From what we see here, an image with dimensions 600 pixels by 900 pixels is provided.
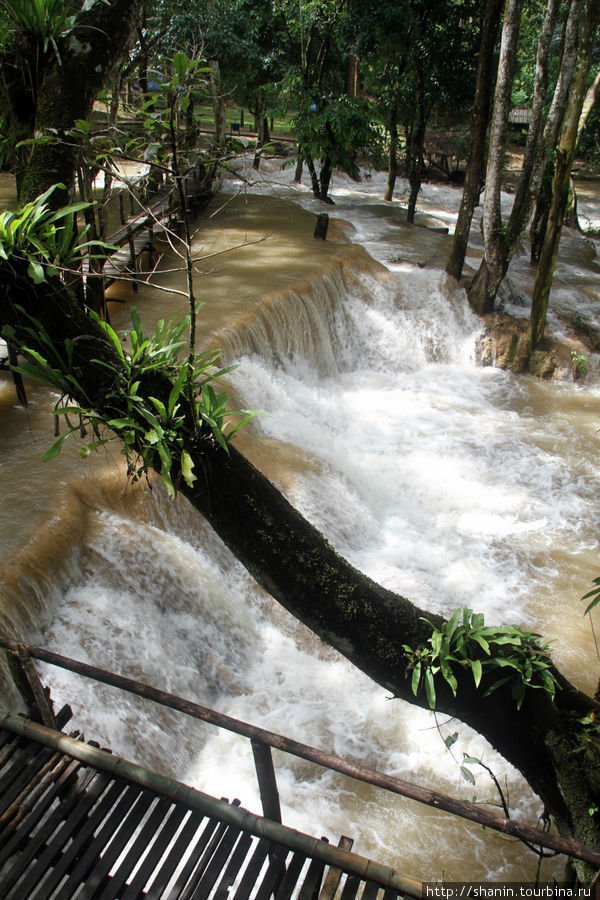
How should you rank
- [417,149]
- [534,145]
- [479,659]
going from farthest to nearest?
[417,149] → [534,145] → [479,659]

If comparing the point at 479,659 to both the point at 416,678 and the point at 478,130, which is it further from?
the point at 478,130

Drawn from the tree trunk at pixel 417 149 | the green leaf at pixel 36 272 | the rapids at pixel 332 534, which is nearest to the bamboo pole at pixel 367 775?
the rapids at pixel 332 534

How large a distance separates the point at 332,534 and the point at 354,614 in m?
3.34

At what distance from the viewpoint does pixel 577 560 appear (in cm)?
677

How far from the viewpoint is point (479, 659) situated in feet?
9.94

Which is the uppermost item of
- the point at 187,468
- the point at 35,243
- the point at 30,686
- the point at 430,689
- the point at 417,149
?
the point at 417,149

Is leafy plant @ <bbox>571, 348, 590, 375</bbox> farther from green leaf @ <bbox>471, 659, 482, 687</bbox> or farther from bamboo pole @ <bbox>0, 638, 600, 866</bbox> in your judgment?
bamboo pole @ <bbox>0, 638, 600, 866</bbox>

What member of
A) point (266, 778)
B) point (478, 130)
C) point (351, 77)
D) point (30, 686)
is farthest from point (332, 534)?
point (351, 77)

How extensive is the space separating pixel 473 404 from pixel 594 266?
22.9 ft

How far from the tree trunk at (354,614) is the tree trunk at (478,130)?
32.7 ft

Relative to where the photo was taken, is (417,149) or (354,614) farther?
(417,149)

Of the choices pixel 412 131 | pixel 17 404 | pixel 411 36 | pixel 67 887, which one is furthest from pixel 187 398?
pixel 412 131

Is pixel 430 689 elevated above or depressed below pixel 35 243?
below

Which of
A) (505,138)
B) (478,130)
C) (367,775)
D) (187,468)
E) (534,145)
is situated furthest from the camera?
(478,130)
